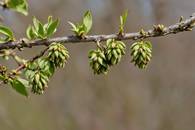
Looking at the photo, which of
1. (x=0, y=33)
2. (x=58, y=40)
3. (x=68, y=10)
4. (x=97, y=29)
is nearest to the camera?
(x=58, y=40)

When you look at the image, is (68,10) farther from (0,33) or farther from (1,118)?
(0,33)

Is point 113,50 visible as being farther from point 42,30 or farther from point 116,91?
point 116,91

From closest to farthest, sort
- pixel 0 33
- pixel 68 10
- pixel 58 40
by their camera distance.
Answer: pixel 58 40 → pixel 0 33 → pixel 68 10

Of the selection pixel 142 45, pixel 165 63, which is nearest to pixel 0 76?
pixel 142 45

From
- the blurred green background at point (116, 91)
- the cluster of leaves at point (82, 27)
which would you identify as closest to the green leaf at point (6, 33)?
the cluster of leaves at point (82, 27)

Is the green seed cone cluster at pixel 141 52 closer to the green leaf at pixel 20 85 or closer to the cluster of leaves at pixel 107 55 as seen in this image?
the cluster of leaves at pixel 107 55

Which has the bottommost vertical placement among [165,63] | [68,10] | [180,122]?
[180,122]

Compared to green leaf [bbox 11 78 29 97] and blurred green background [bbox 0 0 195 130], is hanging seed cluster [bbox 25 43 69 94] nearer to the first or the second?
green leaf [bbox 11 78 29 97]
